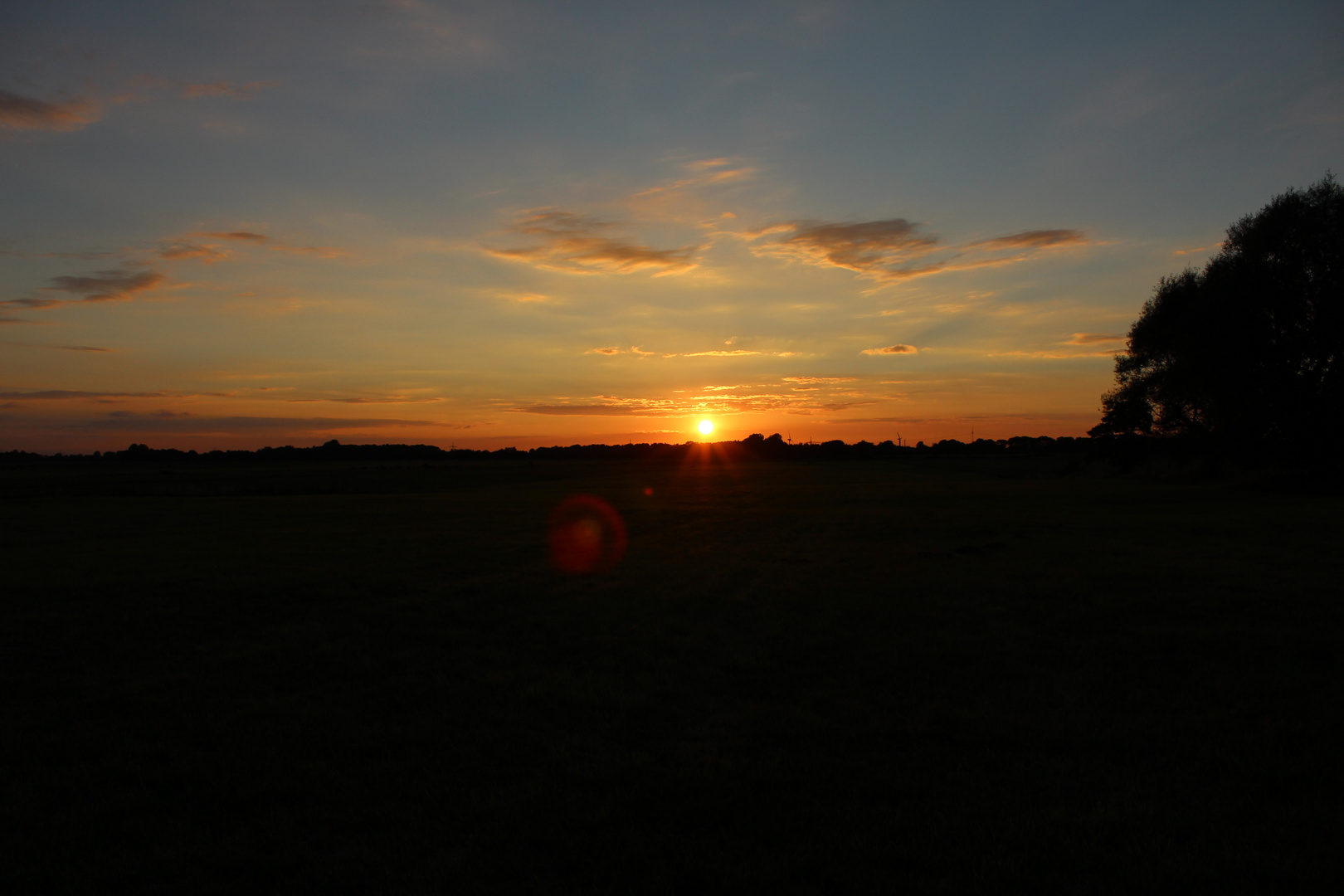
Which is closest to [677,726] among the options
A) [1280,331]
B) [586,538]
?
[586,538]

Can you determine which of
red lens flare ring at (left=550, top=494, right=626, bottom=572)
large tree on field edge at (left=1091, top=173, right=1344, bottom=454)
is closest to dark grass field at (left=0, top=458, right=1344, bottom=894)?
red lens flare ring at (left=550, top=494, right=626, bottom=572)

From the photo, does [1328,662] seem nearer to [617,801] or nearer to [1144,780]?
[1144,780]

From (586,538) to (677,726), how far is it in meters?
16.8

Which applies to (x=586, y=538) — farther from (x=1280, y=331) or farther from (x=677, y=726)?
(x=1280, y=331)

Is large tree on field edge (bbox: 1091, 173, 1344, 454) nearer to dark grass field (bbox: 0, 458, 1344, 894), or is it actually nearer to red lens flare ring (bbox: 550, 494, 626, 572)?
Result: dark grass field (bbox: 0, 458, 1344, 894)

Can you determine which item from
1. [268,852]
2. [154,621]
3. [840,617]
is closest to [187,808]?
[268,852]

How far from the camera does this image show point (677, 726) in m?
8.60

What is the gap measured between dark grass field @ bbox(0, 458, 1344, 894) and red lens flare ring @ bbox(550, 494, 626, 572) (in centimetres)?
177

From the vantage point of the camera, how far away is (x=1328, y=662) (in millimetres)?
10023

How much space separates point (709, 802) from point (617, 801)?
31.6 inches

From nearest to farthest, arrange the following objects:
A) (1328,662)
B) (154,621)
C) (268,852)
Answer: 1. (268,852)
2. (1328,662)
3. (154,621)

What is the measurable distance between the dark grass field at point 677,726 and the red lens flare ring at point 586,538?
1772 millimetres

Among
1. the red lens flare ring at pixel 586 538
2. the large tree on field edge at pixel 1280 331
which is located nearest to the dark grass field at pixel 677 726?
the red lens flare ring at pixel 586 538

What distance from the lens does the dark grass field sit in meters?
5.73
